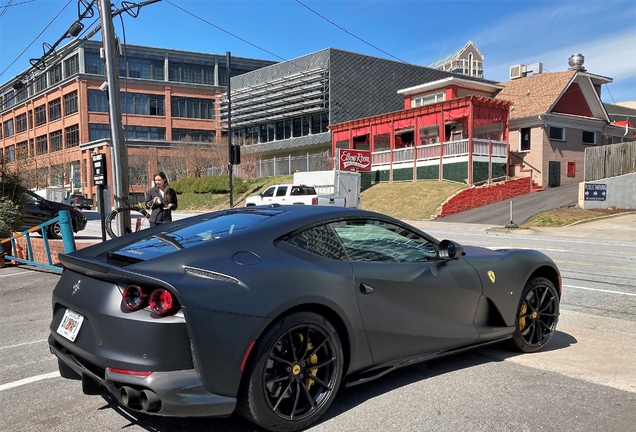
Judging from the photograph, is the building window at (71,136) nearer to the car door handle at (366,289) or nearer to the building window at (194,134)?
the building window at (194,134)

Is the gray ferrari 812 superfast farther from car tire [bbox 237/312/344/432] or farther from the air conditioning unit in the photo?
the air conditioning unit

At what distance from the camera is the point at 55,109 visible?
227ft

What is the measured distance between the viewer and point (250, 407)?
3066mm

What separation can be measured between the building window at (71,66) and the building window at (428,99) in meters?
45.0

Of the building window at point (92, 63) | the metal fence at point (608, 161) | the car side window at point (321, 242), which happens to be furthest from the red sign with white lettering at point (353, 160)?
the building window at point (92, 63)

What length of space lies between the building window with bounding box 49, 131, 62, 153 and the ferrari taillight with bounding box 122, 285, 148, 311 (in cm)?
7323

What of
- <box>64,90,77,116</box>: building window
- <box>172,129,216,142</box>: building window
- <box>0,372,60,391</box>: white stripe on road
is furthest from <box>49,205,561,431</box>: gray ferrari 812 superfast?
<box>64,90,77,116</box>: building window

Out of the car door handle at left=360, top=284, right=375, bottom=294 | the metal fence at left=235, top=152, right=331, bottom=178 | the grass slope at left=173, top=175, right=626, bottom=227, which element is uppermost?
the metal fence at left=235, top=152, right=331, bottom=178

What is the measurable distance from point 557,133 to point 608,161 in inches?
286

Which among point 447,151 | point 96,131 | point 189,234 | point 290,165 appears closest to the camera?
point 189,234

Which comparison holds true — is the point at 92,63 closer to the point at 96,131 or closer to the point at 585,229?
the point at 96,131

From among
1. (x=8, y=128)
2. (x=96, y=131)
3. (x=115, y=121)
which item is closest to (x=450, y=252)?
(x=115, y=121)

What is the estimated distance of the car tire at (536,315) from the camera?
474cm

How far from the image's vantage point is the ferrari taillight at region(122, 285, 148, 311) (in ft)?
9.81
